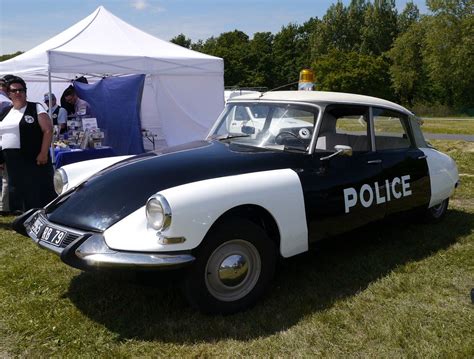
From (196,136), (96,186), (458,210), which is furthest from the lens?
(196,136)

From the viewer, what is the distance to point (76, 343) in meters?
2.85

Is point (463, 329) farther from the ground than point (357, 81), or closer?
closer

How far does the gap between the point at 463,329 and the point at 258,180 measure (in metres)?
1.65

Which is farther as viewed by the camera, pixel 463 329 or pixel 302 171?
pixel 302 171

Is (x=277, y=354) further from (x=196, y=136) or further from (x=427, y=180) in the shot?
(x=196, y=136)

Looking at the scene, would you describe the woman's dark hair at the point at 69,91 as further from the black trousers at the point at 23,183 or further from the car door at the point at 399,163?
the car door at the point at 399,163

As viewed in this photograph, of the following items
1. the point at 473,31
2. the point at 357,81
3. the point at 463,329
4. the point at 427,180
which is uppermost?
the point at 473,31

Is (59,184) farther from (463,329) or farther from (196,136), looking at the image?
(196,136)

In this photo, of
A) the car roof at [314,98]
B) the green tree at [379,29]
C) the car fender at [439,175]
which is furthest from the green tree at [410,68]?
the car roof at [314,98]

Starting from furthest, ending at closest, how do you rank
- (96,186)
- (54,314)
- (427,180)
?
(427,180)
(96,186)
(54,314)

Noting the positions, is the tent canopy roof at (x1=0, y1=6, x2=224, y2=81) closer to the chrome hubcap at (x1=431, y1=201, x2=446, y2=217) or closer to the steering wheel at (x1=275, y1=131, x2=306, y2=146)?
the steering wheel at (x1=275, y1=131, x2=306, y2=146)

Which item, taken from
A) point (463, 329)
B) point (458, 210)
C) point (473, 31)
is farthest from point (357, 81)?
point (463, 329)

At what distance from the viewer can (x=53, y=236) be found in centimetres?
318

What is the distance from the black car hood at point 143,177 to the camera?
3209 mm
